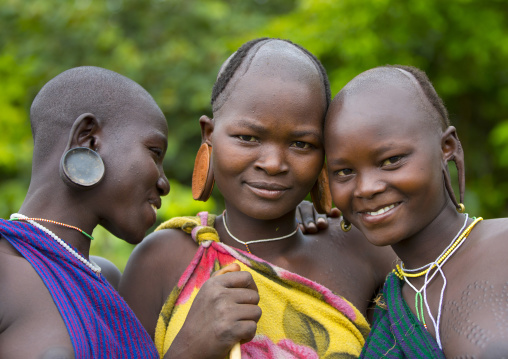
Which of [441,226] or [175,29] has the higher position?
[441,226]

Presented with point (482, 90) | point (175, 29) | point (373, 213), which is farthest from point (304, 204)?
point (175, 29)

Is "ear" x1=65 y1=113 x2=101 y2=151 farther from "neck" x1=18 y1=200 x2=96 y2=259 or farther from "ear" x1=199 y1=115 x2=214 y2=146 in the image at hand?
"ear" x1=199 y1=115 x2=214 y2=146

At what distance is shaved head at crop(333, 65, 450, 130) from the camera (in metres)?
2.30

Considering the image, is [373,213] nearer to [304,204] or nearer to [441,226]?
[441,226]

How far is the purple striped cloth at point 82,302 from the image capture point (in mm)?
2039

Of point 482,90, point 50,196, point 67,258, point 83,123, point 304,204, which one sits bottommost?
point 482,90

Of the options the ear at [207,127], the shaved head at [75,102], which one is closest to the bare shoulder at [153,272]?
the ear at [207,127]

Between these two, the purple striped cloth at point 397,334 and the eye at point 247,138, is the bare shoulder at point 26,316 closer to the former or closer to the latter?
the eye at point 247,138

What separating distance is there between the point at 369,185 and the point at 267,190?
0.43m

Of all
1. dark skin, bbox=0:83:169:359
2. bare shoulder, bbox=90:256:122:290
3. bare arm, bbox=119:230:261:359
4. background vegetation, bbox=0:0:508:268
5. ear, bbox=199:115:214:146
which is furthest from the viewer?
background vegetation, bbox=0:0:508:268

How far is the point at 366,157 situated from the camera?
7.32 ft

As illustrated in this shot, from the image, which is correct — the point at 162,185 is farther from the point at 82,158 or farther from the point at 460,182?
the point at 460,182

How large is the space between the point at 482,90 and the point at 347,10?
161cm

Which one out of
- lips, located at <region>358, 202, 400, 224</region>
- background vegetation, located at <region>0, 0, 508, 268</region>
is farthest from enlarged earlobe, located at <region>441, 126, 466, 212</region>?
background vegetation, located at <region>0, 0, 508, 268</region>
